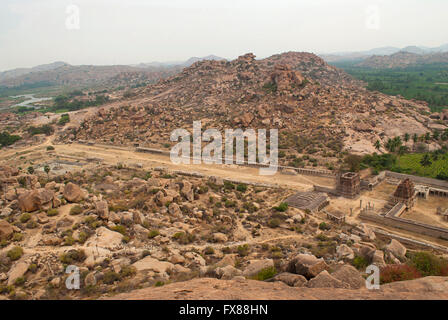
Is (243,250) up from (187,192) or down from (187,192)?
down

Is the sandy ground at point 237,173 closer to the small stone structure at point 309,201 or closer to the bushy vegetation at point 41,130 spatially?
the small stone structure at point 309,201

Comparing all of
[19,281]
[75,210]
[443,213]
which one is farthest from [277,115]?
[19,281]

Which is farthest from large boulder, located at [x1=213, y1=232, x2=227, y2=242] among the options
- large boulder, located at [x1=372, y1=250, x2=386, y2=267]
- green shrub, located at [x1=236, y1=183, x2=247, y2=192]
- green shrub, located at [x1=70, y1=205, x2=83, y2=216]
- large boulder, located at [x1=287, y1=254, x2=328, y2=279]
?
green shrub, located at [x1=236, y1=183, x2=247, y2=192]

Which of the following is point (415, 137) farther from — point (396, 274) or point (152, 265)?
point (152, 265)

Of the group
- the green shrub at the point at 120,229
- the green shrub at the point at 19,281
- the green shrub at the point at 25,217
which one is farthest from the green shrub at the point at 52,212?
the green shrub at the point at 19,281

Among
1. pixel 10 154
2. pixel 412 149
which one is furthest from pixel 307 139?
pixel 10 154

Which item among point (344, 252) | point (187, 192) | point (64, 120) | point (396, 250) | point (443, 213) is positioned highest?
point (64, 120)
